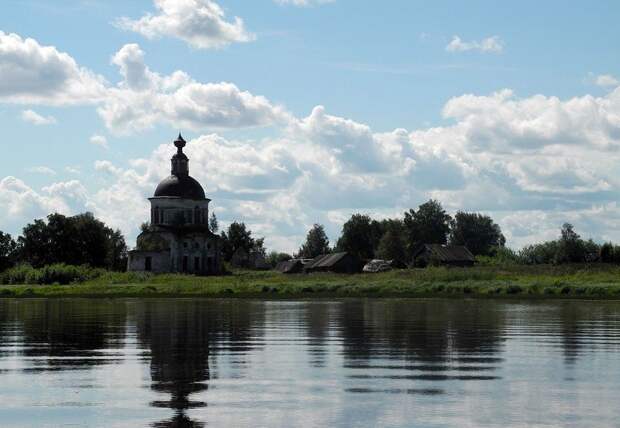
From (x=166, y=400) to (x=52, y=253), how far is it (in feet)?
359

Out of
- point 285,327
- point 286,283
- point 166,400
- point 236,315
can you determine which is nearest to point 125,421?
point 166,400

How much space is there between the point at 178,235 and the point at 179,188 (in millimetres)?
6320

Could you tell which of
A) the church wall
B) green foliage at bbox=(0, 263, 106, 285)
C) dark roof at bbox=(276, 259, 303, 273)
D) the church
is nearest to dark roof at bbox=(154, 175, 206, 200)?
the church

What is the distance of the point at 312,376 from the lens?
19.3m

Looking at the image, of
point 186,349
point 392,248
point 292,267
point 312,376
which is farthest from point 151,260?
point 312,376

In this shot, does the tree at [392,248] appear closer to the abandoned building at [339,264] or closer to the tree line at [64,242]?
the abandoned building at [339,264]

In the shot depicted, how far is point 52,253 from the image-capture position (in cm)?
12169

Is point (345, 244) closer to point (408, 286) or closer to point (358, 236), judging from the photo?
point (358, 236)

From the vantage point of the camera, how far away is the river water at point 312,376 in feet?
47.8

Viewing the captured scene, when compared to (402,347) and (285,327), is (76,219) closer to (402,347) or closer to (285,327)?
(285,327)

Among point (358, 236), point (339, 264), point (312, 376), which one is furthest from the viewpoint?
point (358, 236)

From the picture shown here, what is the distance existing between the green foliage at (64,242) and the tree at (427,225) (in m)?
81.9

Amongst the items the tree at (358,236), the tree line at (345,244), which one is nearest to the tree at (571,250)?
the tree line at (345,244)

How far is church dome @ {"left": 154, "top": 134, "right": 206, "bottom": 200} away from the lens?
413 feet
